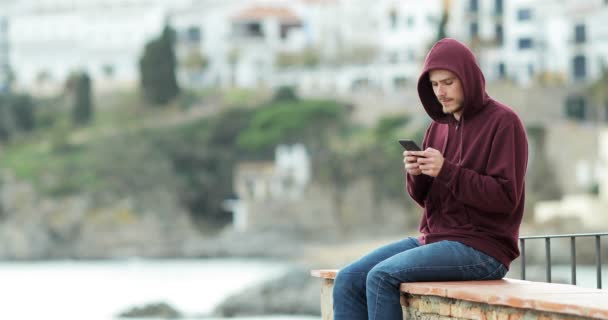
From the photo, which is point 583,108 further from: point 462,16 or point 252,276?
point 252,276

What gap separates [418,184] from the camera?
347 centimetres

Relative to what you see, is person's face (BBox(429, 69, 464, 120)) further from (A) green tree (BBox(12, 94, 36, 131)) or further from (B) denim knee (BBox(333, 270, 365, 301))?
(A) green tree (BBox(12, 94, 36, 131))

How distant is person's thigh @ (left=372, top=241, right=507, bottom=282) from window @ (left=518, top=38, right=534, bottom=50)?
44.1m

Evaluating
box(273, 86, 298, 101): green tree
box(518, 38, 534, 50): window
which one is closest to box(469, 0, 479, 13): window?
box(518, 38, 534, 50): window

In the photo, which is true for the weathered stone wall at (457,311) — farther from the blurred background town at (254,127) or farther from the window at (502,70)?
the window at (502,70)

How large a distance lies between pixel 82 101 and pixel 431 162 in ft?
159

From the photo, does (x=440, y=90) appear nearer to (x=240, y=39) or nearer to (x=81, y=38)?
(x=240, y=39)

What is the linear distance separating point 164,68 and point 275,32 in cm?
470

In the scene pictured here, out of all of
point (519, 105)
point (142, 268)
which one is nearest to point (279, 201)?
point (142, 268)

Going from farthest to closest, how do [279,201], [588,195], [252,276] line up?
1. [279,201]
2. [588,195]
3. [252,276]

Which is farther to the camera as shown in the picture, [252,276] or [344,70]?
[344,70]

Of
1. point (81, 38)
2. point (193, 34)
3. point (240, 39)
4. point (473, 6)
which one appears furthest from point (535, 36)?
point (81, 38)

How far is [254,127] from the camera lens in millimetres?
47875

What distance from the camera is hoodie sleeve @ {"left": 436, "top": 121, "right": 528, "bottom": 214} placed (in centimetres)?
327
